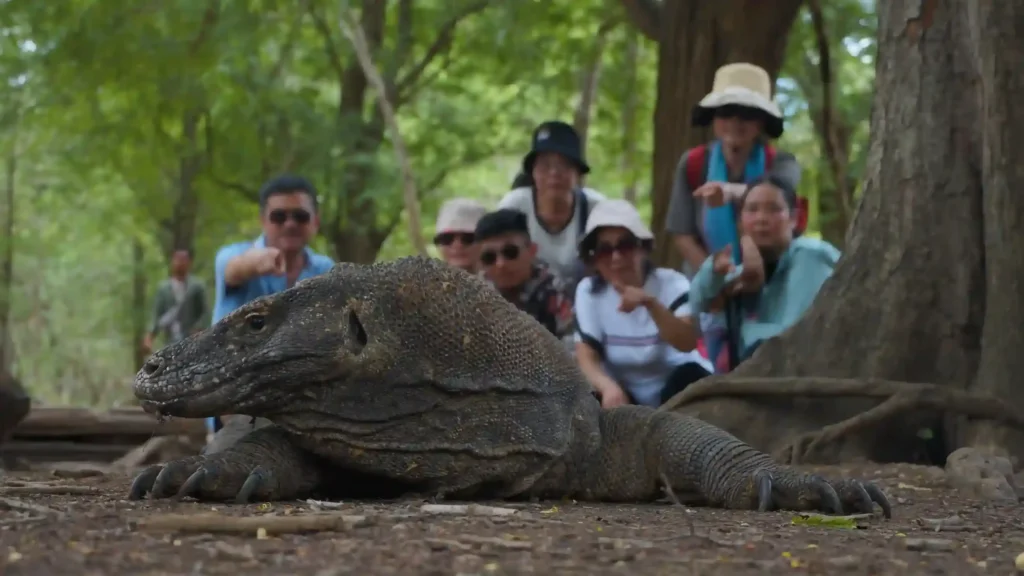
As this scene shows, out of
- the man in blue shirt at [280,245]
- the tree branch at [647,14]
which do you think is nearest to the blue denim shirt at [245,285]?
the man in blue shirt at [280,245]

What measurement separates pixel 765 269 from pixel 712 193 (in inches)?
15.5

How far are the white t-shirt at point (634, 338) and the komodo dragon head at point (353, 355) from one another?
6.53 ft

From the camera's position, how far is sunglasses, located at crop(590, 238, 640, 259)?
17.2 ft

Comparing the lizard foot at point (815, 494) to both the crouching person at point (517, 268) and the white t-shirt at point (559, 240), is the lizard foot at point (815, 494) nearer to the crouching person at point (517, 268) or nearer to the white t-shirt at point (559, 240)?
the crouching person at point (517, 268)

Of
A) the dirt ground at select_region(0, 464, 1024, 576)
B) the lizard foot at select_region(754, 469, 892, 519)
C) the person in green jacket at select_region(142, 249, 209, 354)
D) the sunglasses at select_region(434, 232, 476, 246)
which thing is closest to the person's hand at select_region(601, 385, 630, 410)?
the sunglasses at select_region(434, 232, 476, 246)

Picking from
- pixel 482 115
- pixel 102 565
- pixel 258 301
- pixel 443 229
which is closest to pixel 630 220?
pixel 443 229

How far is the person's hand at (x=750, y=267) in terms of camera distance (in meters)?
5.09

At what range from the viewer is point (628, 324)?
17.6 feet

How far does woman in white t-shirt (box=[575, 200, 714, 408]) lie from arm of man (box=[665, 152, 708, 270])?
1.53ft

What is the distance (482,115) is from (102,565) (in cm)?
1382

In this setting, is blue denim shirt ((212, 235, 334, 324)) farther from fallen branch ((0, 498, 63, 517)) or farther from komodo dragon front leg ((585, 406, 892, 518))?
fallen branch ((0, 498, 63, 517))

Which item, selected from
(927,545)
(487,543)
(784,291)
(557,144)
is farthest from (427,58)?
(487,543)

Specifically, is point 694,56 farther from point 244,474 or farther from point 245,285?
point 244,474

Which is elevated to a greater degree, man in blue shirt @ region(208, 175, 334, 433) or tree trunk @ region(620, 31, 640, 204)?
tree trunk @ region(620, 31, 640, 204)
